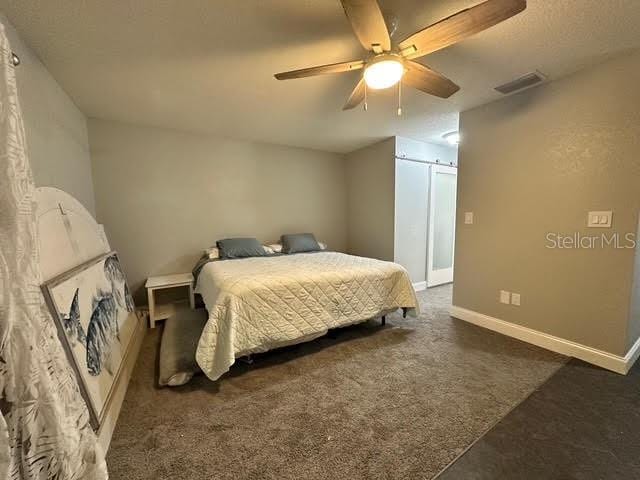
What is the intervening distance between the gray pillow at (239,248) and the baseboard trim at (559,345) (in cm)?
246

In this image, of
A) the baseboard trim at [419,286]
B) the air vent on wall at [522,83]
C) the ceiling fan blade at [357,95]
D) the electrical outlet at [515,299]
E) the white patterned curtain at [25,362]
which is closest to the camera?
the white patterned curtain at [25,362]

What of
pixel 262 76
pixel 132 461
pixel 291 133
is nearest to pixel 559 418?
pixel 132 461

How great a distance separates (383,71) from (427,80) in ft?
1.22

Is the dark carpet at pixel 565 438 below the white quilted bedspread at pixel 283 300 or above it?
below

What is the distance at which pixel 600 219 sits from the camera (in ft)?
6.38

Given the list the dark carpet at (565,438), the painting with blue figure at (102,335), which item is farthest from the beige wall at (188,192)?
the dark carpet at (565,438)

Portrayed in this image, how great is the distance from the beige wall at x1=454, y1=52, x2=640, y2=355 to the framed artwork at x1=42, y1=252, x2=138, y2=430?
306cm

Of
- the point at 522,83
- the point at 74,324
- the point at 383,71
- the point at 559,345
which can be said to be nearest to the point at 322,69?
the point at 383,71

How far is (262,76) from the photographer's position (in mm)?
2055

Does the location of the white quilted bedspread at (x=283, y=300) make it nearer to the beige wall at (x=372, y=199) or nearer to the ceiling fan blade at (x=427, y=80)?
the beige wall at (x=372, y=199)

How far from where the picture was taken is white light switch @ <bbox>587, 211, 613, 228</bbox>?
6.26 ft

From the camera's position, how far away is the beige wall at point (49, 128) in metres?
1.57

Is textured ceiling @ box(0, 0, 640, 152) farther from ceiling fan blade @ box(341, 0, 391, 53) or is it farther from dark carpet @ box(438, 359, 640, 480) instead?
dark carpet @ box(438, 359, 640, 480)

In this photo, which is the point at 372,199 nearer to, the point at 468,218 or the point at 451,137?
the point at 451,137
